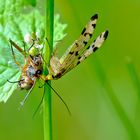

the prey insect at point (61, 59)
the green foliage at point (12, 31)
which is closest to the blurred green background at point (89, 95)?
the green foliage at point (12, 31)

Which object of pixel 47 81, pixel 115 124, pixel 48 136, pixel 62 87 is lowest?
pixel 48 136

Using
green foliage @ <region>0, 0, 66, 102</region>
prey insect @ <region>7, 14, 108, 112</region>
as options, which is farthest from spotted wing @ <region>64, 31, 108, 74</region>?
green foliage @ <region>0, 0, 66, 102</region>

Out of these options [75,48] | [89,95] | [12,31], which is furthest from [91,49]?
[89,95]

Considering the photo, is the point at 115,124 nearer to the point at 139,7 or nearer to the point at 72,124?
the point at 72,124

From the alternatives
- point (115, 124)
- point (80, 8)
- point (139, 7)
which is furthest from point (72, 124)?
point (139, 7)

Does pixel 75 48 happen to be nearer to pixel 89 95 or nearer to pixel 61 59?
pixel 61 59

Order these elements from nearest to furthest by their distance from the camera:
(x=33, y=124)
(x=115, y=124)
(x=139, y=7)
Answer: (x=115, y=124) → (x=33, y=124) → (x=139, y=7)
